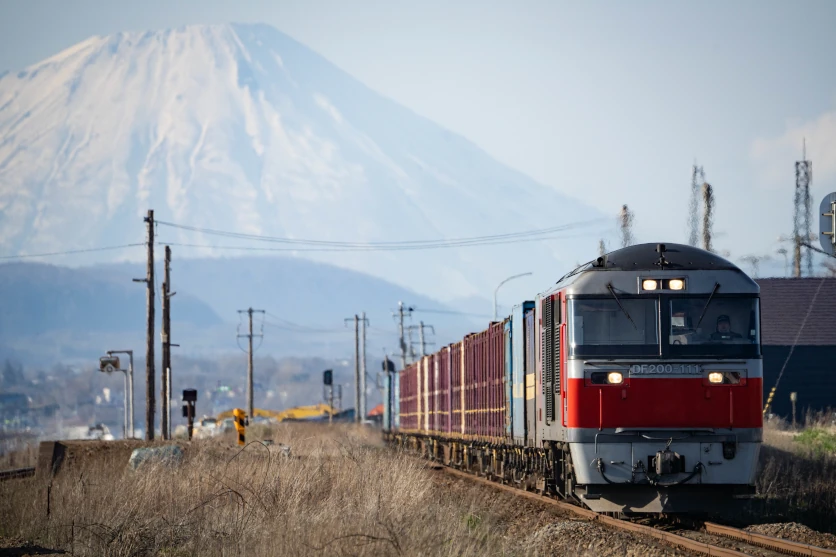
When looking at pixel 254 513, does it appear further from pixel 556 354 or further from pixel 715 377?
pixel 715 377

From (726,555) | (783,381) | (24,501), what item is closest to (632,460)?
(726,555)

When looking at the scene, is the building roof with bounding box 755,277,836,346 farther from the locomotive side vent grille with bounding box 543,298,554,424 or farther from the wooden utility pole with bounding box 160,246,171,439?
the locomotive side vent grille with bounding box 543,298,554,424

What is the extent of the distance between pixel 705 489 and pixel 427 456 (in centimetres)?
2554

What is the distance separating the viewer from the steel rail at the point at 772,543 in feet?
44.2

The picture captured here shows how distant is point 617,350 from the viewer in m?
16.7

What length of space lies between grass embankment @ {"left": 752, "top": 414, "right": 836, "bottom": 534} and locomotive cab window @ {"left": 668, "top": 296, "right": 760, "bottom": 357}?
3.30m

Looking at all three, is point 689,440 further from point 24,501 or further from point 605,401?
point 24,501

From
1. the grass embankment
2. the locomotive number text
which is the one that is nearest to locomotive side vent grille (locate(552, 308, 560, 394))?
the locomotive number text

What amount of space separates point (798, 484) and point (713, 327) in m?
7.87

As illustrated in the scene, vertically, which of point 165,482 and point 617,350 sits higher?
point 617,350

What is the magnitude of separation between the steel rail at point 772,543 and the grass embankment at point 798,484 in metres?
2.38

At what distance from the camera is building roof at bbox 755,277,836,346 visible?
50.8 metres

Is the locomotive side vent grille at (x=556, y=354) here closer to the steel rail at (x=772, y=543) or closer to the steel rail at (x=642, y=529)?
the steel rail at (x=642, y=529)

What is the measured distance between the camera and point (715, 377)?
54.2ft
